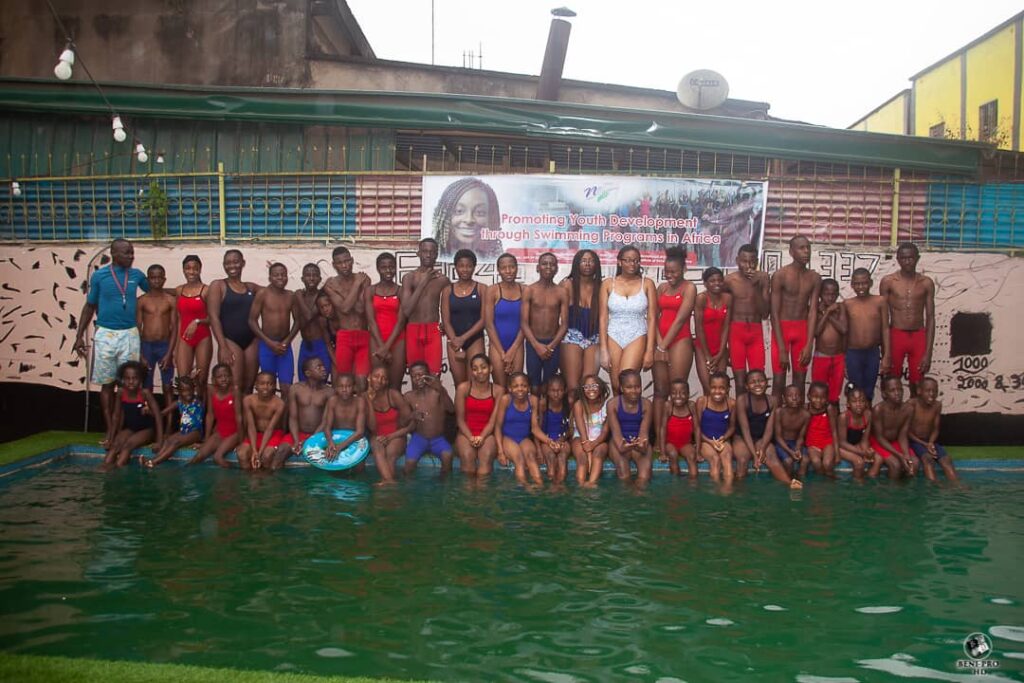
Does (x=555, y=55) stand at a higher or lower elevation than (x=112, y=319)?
higher

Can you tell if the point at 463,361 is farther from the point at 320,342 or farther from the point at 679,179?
the point at 679,179

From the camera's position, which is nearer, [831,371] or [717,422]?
[717,422]

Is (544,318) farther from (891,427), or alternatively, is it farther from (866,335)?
(891,427)

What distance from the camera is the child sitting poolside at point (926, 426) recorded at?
8.56 m

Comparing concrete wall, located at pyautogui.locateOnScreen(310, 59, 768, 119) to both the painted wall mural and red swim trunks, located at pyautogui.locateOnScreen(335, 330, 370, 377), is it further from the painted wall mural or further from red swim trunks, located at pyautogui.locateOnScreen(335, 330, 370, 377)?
red swim trunks, located at pyautogui.locateOnScreen(335, 330, 370, 377)

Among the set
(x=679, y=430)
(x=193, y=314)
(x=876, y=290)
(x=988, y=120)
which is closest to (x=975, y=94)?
(x=988, y=120)

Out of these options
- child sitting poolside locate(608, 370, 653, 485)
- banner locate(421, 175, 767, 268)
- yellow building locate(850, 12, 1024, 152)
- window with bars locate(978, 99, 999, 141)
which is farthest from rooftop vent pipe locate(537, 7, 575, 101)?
window with bars locate(978, 99, 999, 141)

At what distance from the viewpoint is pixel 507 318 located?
9.02m

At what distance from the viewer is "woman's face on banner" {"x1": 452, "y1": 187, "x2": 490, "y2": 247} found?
1009cm

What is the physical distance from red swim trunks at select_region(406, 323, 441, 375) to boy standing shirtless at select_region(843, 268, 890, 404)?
4.37m

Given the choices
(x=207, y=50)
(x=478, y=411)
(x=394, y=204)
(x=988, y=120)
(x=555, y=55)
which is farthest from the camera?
(x=988, y=120)

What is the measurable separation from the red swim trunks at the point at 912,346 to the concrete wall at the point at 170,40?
30.6 ft

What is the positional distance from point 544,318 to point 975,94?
70.2 feet

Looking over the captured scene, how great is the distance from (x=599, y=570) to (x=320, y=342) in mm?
4995
